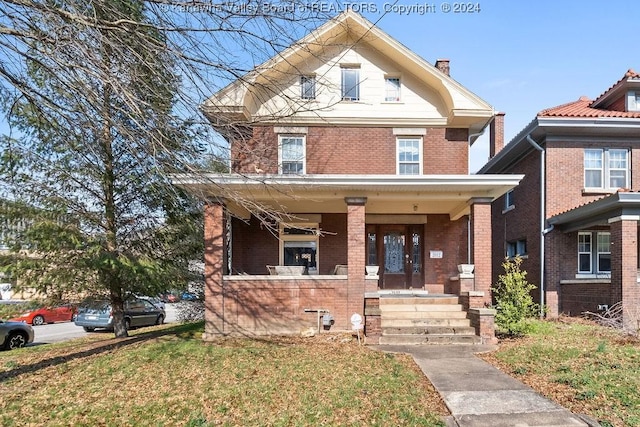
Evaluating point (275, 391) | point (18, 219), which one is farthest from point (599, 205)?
point (18, 219)

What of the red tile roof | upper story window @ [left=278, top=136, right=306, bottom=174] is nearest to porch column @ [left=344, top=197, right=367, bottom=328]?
upper story window @ [left=278, top=136, right=306, bottom=174]

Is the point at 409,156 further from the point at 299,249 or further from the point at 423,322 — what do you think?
the point at 423,322

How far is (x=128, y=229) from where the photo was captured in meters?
11.1

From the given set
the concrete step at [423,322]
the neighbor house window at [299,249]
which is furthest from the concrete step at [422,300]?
the neighbor house window at [299,249]

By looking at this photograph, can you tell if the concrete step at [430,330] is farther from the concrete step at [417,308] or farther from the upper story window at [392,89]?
the upper story window at [392,89]

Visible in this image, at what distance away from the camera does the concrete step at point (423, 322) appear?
973 centimetres

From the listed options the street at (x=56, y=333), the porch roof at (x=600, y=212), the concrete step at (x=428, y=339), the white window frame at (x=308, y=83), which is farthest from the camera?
the street at (x=56, y=333)

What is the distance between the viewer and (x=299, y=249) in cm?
1335

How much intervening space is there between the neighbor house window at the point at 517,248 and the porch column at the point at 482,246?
6.07m

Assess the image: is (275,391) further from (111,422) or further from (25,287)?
(25,287)

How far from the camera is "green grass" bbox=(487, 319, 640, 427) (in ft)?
17.1

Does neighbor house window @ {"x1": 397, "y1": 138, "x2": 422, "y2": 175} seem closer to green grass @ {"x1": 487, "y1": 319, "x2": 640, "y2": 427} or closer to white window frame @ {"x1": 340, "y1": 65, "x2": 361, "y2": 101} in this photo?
white window frame @ {"x1": 340, "y1": 65, "x2": 361, "y2": 101}

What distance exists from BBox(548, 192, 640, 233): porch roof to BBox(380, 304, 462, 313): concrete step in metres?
5.18

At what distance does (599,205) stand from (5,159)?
15223 mm
